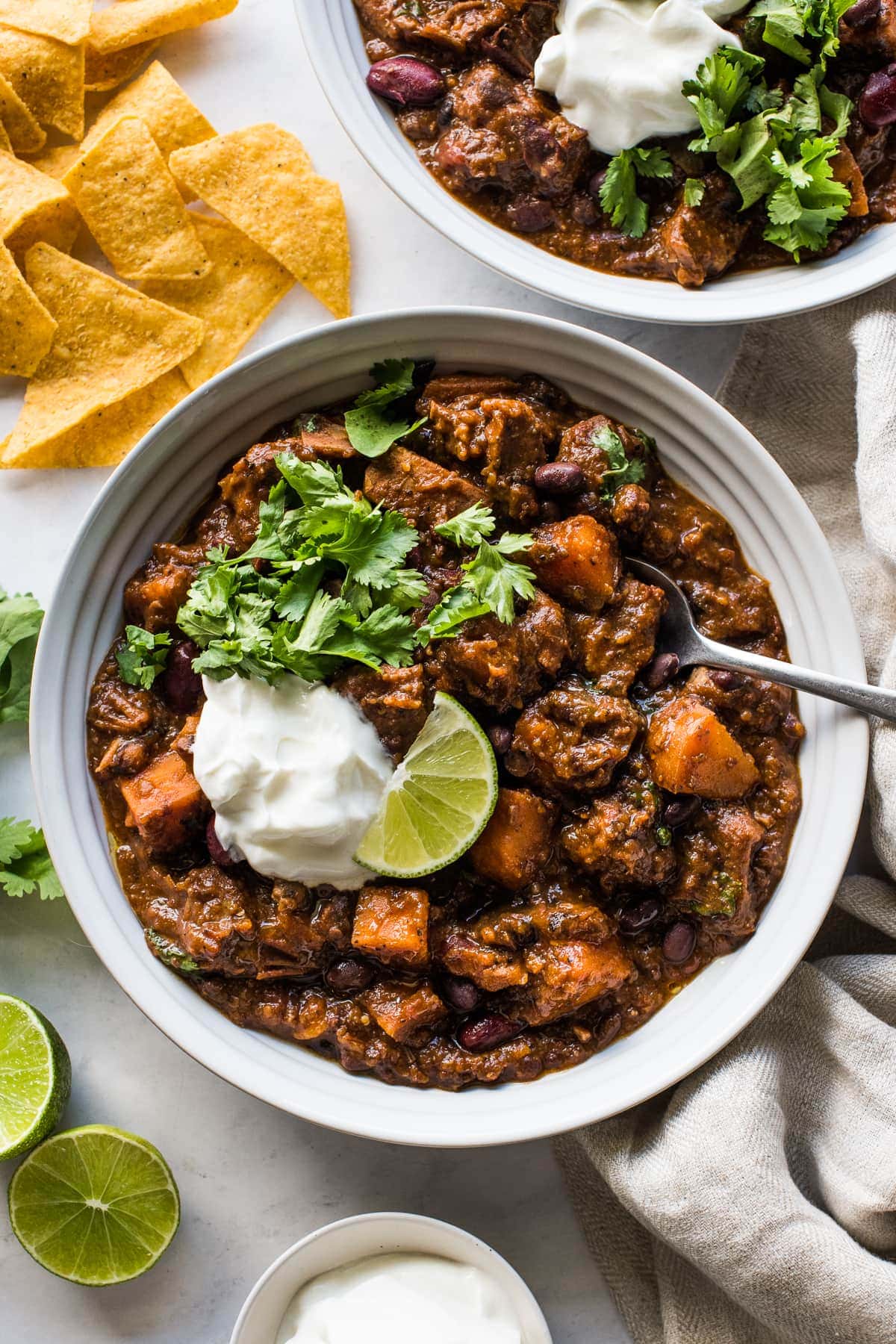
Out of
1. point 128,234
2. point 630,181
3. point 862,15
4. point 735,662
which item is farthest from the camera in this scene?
point 128,234

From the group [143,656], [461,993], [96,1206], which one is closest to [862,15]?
[143,656]

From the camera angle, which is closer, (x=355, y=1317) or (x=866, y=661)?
(x=355, y=1317)

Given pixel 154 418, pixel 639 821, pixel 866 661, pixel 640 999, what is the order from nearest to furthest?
1. pixel 639 821
2. pixel 640 999
3. pixel 866 661
4. pixel 154 418

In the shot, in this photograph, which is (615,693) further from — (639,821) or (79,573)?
(79,573)

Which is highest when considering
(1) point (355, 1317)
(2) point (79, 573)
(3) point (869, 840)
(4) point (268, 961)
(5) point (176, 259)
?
(5) point (176, 259)

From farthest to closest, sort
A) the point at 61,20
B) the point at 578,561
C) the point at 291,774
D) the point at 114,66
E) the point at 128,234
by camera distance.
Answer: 1. the point at 114,66
2. the point at 128,234
3. the point at 61,20
4. the point at 578,561
5. the point at 291,774

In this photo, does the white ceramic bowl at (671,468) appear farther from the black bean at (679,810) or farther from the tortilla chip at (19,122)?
the tortilla chip at (19,122)

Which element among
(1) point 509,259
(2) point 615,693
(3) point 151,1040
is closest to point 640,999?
(2) point 615,693

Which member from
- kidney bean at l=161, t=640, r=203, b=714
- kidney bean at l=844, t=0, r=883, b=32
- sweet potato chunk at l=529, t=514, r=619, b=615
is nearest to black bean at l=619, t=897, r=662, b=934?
sweet potato chunk at l=529, t=514, r=619, b=615

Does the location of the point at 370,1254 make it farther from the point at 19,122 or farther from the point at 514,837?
the point at 19,122
